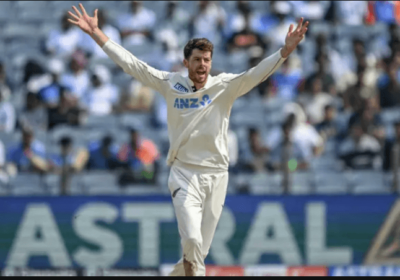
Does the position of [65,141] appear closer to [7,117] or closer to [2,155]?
[2,155]

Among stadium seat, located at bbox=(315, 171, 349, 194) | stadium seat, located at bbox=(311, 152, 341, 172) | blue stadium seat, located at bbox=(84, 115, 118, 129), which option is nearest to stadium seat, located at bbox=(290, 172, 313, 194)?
stadium seat, located at bbox=(315, 171, 349, 194)

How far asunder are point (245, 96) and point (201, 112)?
679 centimetres

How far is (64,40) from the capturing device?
14633 millimetres

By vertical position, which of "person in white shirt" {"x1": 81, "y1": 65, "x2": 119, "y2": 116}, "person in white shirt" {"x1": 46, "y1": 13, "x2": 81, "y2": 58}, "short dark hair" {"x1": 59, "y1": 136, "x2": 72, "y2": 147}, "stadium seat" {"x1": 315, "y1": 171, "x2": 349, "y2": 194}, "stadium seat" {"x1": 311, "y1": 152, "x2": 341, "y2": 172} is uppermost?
"person in white shirt" {"x1": 46, "y1": 13, "x2": 81, "y2": 58}

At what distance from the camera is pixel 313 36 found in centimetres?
1497

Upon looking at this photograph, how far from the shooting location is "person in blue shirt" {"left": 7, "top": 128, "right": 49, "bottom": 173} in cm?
1184

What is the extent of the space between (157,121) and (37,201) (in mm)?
2773

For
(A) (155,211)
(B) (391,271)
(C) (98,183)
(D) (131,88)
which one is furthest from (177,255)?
(D) (131,88)

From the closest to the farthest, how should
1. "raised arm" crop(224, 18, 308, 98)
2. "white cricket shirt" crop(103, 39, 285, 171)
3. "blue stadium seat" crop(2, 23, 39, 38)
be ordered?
"raised arm" crop(224, 18, 308, 98)
"white cricket shirt" crop(103, 39, 285, 171)
"blue stadium seat" crop(2, 23, 39, 38)

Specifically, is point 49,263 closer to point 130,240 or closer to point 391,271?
point 130,240

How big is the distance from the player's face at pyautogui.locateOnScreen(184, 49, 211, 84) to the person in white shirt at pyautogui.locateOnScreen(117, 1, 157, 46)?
7837mm

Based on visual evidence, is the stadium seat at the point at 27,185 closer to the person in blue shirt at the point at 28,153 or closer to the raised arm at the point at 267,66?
the person in blue shirt at the point at 28,153

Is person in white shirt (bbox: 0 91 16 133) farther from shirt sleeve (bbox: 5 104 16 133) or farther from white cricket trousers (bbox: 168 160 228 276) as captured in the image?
white cricket trousers (bbox: 168 160 228 276)

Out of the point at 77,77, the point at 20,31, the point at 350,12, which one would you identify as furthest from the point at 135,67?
the point at 350,12
